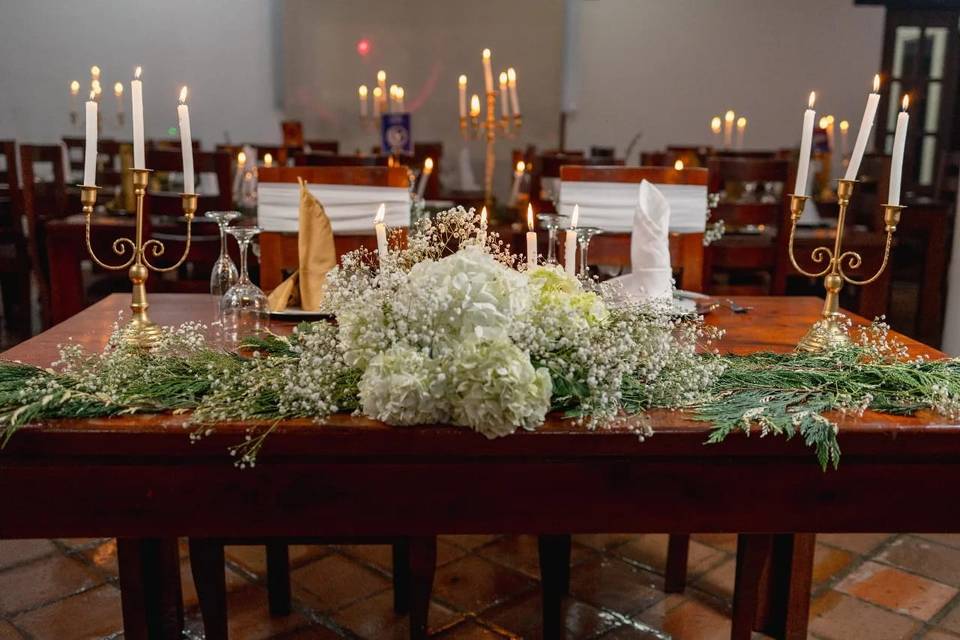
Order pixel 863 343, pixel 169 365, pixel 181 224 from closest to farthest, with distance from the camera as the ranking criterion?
pixel 169 365 → pixel 863 343 → pixel 181 224

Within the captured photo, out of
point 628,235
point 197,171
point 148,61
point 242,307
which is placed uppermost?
point 148,61

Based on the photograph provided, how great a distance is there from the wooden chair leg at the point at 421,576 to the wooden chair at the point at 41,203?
122 inches

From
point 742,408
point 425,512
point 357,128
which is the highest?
point 357,128

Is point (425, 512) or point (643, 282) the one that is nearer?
point (425, 512)

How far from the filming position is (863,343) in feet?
5.68

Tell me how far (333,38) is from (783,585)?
7.27 meters

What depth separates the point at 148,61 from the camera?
798 cm

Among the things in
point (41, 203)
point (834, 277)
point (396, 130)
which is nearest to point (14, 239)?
point (41, 203)

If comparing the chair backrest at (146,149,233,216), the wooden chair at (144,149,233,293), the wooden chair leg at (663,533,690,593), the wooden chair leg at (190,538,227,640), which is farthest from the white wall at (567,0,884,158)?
the wooden chair leg at (190,538,227,640)

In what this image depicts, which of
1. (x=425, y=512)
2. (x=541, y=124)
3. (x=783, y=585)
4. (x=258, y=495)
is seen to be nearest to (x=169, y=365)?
(x=258, y=495)

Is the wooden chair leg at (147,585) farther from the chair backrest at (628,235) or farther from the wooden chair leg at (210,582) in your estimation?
the chair backrest at (628,235)

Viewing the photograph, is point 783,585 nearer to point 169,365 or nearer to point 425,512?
point 425,512

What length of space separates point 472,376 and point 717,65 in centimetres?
775

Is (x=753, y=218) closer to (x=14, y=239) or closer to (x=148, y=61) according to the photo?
(x=14, y=239)
